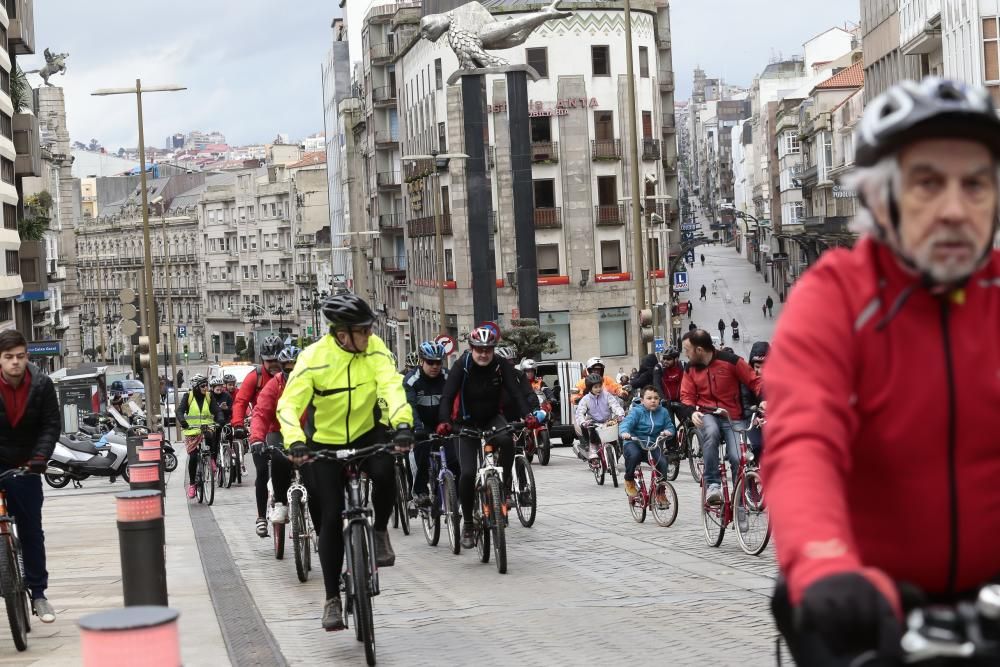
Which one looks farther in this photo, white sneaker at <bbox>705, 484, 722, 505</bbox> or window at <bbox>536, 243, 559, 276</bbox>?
window at <bbox>536, 243, 559, 276</bbox>

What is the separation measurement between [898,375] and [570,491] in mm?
19209

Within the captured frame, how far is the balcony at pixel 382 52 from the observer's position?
315 ft

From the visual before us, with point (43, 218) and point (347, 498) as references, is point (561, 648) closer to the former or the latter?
point (347, 498)

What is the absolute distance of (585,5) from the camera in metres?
71.8

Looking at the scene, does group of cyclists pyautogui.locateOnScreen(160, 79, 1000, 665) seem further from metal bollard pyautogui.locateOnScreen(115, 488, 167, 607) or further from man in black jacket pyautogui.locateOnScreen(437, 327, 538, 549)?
man in black jacket pyautogui.locateOnScreen(437, 327, 538, 549)

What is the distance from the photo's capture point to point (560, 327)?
71.8 m

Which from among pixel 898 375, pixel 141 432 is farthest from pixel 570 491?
pixel 898 375

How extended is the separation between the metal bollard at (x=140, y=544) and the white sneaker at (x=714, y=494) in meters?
5.71

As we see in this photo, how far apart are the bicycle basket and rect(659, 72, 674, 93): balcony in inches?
2662

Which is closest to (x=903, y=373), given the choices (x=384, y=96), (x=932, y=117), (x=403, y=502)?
(x=932, y=117)

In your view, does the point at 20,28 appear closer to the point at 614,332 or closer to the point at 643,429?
the point at 614,332

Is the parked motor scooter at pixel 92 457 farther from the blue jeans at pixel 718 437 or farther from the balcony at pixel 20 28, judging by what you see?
the balcony at pixel 20 28

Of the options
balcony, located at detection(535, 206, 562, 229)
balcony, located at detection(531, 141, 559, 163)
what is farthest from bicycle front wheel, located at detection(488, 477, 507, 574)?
balcony, located at detection(531, 141, 559, 163)

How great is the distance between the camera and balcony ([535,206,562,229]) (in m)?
71.1
